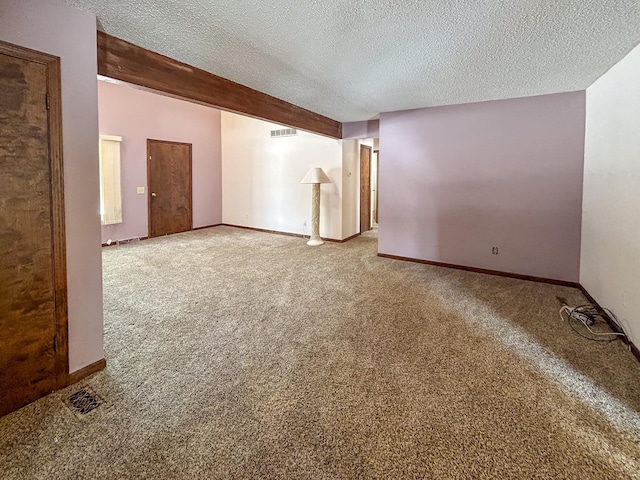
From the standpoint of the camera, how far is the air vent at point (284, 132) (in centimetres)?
734

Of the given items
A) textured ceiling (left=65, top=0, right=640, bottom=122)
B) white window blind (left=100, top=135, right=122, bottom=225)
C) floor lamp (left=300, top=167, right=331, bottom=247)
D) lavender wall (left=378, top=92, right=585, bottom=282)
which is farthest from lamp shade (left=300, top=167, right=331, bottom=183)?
white window blind (left=100, top=135, right=122, bottom=225)

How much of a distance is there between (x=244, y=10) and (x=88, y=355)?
2460 millimetres

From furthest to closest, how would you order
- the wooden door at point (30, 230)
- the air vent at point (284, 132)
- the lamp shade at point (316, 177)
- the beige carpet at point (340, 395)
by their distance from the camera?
the air vent at point (284, 132), the lamp shade at point (316, 177), the wooden door at point (30, 230), the beige carpet at point (340, 395)

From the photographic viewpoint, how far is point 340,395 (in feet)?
6.81

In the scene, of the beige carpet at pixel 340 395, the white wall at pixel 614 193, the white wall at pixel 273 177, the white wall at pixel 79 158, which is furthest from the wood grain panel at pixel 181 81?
the white wall at pixel 614 193

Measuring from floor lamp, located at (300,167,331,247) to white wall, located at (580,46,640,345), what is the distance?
4032 mm

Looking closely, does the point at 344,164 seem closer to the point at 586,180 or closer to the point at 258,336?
the point at 586,180

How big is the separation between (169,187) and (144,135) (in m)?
1.14

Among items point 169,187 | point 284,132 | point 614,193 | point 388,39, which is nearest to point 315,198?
point 284,132

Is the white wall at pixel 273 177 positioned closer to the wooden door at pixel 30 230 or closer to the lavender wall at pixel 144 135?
the lavender wall at pixel 144 135

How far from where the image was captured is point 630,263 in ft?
8.79

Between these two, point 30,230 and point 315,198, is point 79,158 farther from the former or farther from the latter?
point 315,198

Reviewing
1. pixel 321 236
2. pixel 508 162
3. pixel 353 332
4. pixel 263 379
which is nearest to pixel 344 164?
pixel 321 236

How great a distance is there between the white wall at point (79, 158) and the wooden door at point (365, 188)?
6121mm
